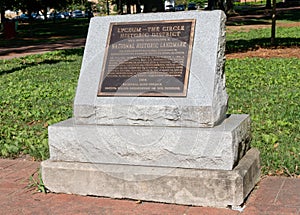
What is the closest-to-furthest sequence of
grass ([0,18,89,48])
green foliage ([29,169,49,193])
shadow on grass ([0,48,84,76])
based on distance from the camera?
1. green foliage ([29,169,49,193])
2. shadow on grass ([0,48,84,76])
3. grass ([0,18,89,48])

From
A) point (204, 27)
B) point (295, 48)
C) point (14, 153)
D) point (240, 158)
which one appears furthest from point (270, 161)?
point (295, 48)

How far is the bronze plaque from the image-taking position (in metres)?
4.98

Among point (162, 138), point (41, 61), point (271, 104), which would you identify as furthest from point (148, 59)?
point (41, 61)

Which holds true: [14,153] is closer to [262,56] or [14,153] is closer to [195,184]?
[195,184]

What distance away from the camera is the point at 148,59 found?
515 cm

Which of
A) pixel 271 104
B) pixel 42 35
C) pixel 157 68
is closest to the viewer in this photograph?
pixel 157 68

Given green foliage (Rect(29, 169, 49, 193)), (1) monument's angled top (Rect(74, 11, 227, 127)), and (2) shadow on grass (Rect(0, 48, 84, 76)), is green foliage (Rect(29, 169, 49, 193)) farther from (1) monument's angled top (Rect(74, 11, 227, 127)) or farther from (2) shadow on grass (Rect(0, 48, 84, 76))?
(2) shadow on grass (Rect(0, 48, 84, 76))

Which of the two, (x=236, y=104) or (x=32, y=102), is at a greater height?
(x=236, y=104)

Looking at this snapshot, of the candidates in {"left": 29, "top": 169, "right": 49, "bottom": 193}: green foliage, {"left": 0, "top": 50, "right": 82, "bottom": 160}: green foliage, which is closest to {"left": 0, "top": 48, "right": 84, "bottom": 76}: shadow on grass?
{"left": 0, "top": 50, "right": 82, "bottom": 160}: green foliage

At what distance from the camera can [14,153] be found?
22.0 ft

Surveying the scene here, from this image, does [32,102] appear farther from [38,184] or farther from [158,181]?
[158,181]

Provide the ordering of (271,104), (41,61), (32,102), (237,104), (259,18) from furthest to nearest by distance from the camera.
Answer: (259,18)
(41,61)
(32,102)
(237,104)
(271,104)

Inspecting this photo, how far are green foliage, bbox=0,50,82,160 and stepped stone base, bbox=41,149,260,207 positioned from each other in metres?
1.30

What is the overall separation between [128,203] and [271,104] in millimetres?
3999
